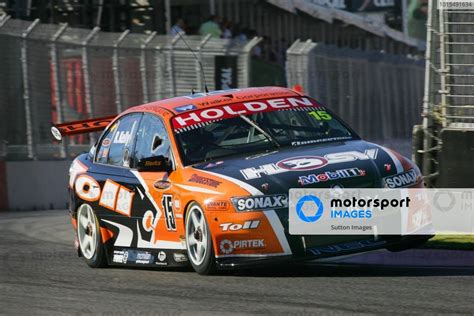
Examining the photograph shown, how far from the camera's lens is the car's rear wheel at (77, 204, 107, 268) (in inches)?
424

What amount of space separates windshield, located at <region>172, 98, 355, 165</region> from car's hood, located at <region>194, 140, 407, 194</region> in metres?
0.26

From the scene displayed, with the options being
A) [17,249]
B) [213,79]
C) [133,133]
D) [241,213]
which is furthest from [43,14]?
[241,213]

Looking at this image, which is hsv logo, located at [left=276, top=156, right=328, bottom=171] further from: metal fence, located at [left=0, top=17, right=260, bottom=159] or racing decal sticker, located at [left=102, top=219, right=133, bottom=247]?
metal fence, located at [left=0, top=17, right=260, bottom=159]

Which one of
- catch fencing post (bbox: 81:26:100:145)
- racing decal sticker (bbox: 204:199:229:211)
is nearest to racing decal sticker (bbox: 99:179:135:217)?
racing decal sticker (bbox: 204:199:229:211)

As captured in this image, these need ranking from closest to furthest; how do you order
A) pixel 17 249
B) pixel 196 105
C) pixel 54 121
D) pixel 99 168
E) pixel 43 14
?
pixel 196 105 < pixel 99 168 < pixel 17 249 < pixel 54 121 < pixel 43 14

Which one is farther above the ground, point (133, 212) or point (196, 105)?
point (196, 105)

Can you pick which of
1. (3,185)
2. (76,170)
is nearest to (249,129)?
(76,170)

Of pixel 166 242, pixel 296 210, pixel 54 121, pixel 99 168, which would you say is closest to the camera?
pixel 296 210

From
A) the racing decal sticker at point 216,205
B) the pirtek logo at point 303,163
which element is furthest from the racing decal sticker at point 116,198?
the pirtek logo at point 303,163

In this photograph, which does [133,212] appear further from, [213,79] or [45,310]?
[213,79]

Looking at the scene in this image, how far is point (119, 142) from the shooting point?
10.9 metres

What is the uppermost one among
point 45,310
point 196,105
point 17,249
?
point 196,105

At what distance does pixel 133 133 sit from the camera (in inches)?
422

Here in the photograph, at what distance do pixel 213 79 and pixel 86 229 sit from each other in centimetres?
958
